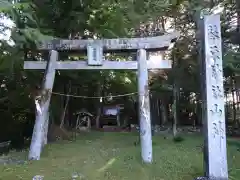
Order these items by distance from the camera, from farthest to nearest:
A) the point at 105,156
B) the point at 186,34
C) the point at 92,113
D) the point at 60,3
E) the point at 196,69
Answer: the point at 92,113, the point at 186,34, the point at 196,69, the point at 60,3, the point at 105,156

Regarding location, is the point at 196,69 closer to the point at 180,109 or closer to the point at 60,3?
the point at 180,109

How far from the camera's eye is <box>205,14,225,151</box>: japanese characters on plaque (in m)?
6.01

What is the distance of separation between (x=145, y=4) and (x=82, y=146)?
5582 millimetres

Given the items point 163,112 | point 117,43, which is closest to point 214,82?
point 117,43

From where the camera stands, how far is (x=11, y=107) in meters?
12.8

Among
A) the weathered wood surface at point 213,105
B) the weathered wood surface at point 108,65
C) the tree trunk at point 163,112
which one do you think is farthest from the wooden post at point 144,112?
the tree trunk at point 163,112

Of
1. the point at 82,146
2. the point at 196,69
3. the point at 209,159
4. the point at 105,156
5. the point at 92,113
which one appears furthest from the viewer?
the point at 92,113

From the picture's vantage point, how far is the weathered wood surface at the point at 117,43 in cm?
788

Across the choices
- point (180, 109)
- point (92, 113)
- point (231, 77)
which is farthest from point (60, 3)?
point (180, 109)

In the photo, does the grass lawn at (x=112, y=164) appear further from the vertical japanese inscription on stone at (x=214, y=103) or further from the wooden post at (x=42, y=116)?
the vertical japanese inscription on stone at (x=214, y=103)

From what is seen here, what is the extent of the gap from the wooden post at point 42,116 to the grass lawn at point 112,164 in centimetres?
32

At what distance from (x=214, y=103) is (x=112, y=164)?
290cm

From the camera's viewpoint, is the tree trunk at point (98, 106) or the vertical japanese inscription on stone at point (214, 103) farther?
the tree trunk at point (98, 106)

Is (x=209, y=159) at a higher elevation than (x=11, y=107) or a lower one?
lower
